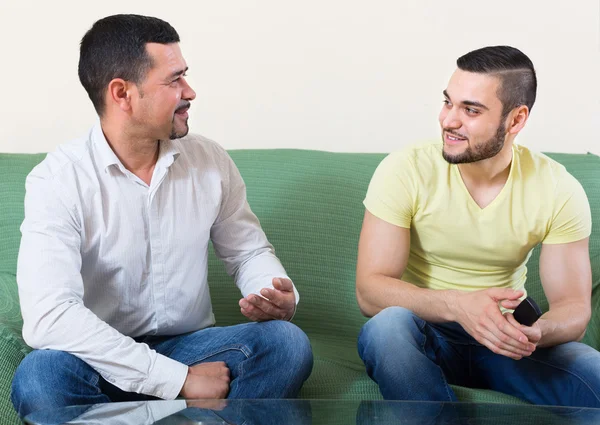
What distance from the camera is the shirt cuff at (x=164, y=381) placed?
1676 millimetres

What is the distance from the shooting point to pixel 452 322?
1.96 metres

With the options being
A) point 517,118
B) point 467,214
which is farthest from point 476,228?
point 517,118

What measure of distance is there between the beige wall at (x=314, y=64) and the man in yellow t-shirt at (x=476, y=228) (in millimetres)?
667

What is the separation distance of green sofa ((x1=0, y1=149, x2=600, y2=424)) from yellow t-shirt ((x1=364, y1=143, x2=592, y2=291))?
0.98ft

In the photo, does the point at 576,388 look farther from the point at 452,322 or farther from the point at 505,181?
the point at 505,181

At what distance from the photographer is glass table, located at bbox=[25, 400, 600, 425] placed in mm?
1394

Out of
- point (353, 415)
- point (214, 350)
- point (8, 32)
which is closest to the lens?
point (353, 415)

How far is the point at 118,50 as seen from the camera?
1.81 meters

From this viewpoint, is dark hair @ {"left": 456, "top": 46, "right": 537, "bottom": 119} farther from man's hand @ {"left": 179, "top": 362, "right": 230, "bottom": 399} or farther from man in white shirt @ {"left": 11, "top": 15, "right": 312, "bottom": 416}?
man's hand @ {"left": 179, "top": 362, "right": 230, "bottom": 399}

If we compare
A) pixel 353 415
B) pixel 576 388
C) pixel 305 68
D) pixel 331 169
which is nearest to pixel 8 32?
pixel 305 68

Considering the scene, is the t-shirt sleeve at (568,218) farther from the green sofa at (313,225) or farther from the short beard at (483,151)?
the green sofa at (313,225)

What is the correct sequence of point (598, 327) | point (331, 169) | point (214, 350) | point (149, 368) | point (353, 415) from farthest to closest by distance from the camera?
point (331, 169)
point (598, 327)
point (214, 350)
point (149, 368)
point (353, 415)

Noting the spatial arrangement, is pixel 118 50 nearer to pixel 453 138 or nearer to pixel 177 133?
pixel 177 133

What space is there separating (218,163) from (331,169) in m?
0.46
